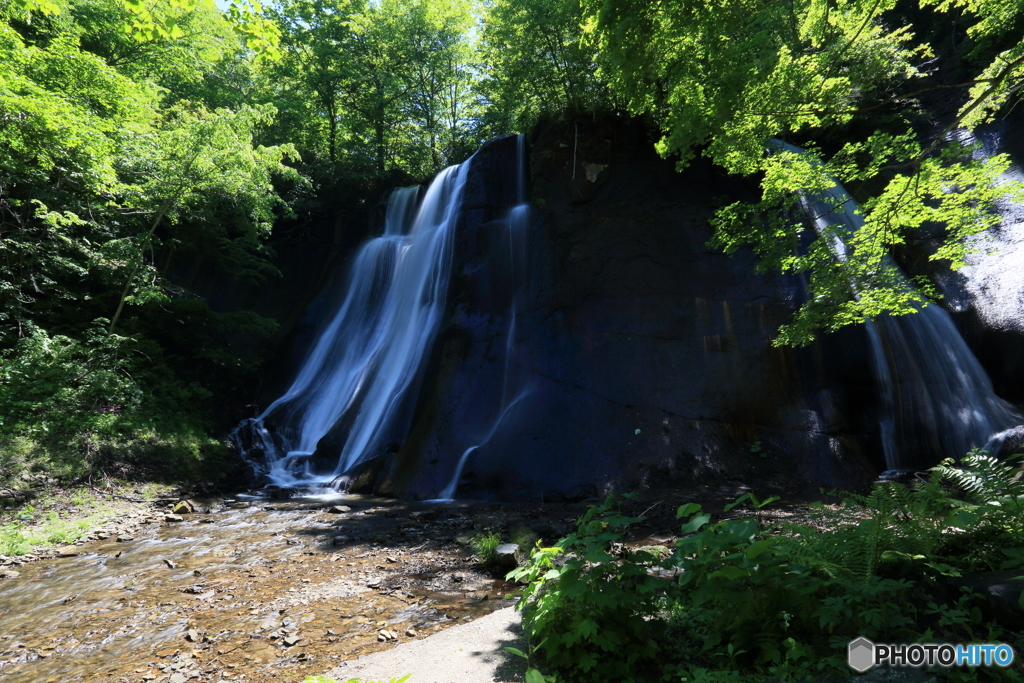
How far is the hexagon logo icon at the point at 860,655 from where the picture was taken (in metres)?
2.50

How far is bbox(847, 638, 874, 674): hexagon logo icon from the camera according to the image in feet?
8.21

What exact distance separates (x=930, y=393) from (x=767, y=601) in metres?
9.56

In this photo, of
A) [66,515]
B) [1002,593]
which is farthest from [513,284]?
[1002,593]

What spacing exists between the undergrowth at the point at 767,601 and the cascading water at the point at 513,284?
7266 mm

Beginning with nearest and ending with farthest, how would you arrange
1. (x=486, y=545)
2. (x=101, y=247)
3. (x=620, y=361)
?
(x=486, y=545)
(x=620, y=361)
(x=101, y=247)

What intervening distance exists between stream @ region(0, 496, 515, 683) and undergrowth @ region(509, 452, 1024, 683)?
220 cm

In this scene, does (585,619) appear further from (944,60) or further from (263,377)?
(944,60)

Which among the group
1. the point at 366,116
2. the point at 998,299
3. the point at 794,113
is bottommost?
the point at 998,299

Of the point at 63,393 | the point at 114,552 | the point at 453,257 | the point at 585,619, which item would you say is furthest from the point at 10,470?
the point at 585,619

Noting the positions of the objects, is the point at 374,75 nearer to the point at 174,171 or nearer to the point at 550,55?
the point at 550,55

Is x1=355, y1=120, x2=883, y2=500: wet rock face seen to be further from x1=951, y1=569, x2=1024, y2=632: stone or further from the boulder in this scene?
x1=951, y1=569, x2=1024, y2=632: stone

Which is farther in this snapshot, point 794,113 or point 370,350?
point 370,350

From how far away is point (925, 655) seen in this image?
2.49 m

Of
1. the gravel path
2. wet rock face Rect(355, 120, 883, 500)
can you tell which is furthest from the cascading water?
the gravel path
